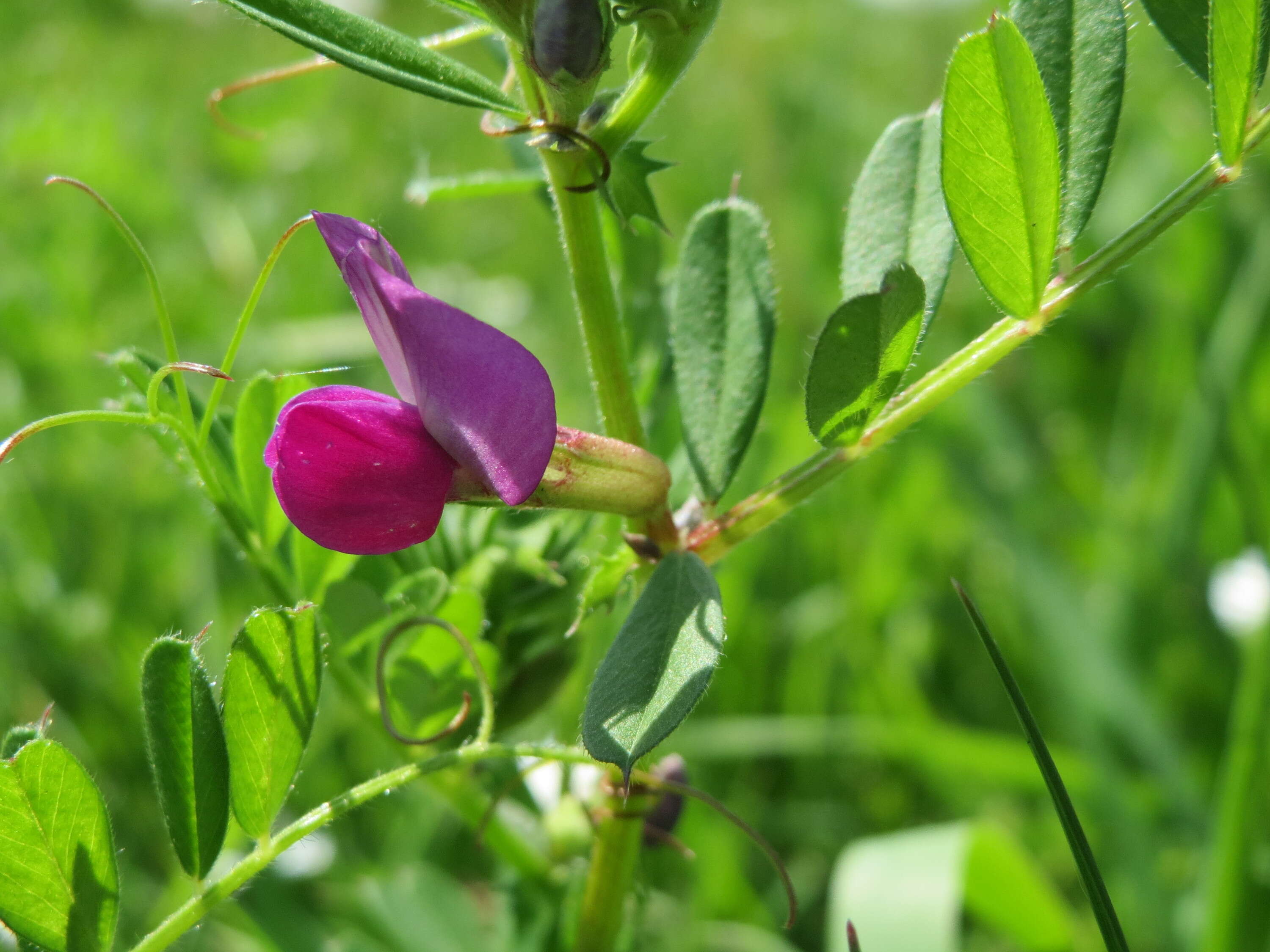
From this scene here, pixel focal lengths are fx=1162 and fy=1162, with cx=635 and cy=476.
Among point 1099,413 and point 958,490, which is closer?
point 958,490

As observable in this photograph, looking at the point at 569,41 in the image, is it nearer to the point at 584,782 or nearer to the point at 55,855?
the point at 55,855

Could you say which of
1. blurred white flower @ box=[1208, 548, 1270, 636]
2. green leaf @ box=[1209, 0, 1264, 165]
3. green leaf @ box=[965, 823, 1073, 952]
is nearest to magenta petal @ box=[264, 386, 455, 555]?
green leaf @ box=[1209, 0, 1264, 165]

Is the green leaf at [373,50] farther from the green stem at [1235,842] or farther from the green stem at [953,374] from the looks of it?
the green stem at [1235,842]

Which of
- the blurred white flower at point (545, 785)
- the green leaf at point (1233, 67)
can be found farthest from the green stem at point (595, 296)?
the blurred white flower at point (545, 785)

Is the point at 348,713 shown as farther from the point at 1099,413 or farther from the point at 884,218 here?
the point at 1099,413

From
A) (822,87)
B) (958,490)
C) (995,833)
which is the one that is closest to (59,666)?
(995,833)
